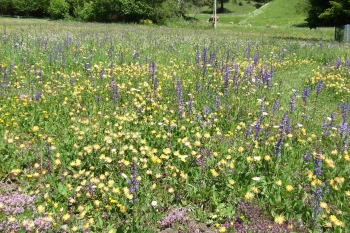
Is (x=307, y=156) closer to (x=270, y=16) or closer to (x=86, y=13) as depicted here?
(x=86, y=13)

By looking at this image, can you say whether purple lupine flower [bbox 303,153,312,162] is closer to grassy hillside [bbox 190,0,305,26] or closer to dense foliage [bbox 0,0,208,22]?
dense foliage [bbox 0,0,208,22]

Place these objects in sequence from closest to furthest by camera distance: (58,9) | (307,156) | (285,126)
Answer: (307,156) < (285,126) < (58,9)

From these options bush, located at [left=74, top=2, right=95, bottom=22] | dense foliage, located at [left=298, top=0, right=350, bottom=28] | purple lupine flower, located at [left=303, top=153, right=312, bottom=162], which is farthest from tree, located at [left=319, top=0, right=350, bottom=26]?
bush, located at [left=74, top=2, right=95, bottom=22]

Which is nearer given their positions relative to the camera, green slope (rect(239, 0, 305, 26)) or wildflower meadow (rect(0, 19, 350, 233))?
wildflower meadow (rect(0, 19, 350, 233))

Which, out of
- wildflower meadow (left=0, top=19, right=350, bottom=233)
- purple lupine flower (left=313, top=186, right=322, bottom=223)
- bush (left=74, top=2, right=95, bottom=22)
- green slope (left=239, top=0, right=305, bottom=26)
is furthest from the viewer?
green slope (left=239, top=0, right=305, bottom=26)

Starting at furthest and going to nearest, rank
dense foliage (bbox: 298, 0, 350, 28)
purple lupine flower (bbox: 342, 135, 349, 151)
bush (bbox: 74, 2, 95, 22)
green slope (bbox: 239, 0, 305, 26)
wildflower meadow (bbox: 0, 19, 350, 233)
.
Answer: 1. green slope (bbox: 239, 0, 305, 26)
2. bush (bbox: 74, 2, 95, 22)
3. dense foliage (bbox: 298, 0, 350, 28)
4. purple lupine flower (bbox: 342, 135, 349, 151)
5. wildflower meadow (bbox: 0, 19, 350, 233)

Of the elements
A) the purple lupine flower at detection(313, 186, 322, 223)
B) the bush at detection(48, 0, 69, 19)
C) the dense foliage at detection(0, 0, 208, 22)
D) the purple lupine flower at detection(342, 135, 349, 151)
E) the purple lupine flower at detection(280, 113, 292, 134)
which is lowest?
the purple lupine flower at detection(313, 186, 322, 223)

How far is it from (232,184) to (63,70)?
672cm

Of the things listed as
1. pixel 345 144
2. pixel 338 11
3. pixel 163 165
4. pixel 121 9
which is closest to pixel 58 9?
pixel 121 9

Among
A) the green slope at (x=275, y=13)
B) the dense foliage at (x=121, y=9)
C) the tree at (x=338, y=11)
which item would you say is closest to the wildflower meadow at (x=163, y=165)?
the tree at (x=338, y=11)

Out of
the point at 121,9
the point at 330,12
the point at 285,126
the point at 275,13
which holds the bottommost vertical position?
the point at 285,126

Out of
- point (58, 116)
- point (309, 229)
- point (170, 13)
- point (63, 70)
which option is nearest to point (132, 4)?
point (170, 13)

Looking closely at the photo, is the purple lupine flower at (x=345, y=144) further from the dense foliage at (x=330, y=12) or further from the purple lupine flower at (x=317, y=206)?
the dense foliage at (x=330, y=12)

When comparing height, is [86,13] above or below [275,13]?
below
